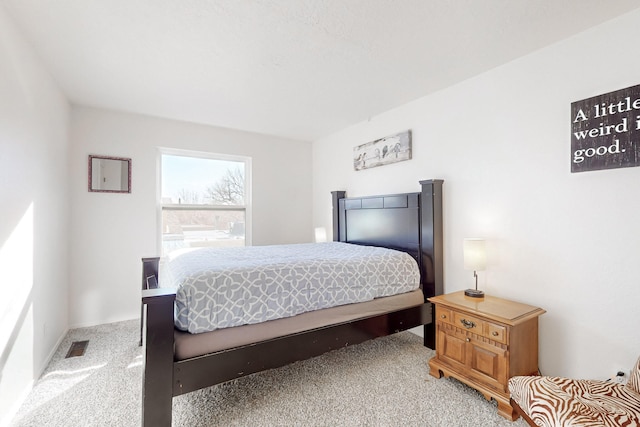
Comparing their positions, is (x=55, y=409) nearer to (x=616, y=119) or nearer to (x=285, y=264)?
(x=285, y=264)

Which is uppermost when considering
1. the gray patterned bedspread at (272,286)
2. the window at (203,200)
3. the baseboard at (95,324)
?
the window at (203,200)

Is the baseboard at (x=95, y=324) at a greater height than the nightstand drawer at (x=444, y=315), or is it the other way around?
the nightstand drawer at (x=444, y=315)

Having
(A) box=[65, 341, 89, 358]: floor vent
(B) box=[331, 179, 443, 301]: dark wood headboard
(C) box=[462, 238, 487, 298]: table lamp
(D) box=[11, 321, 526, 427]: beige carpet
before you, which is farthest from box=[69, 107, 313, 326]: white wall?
(C) box=[462, 238, 487, 298]: table lamp

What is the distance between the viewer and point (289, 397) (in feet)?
6.26

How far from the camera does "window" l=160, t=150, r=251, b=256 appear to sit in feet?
12.1

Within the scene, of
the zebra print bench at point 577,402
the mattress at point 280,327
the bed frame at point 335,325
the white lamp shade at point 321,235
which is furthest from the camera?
the white lamp shade at point 321,235

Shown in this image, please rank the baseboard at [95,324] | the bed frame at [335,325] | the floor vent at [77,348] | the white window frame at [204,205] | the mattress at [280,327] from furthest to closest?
1. the white window frame at [204,205]
2. the baseboard at [95,324]
3. the floor vent at [77,348]
4. the mattress at [280,327]
5. the bed frame at [335,325]

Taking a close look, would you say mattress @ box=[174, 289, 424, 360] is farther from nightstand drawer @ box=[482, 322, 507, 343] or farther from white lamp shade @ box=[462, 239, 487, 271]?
nightstand drawer @ box=[482, 322, 507, 343]

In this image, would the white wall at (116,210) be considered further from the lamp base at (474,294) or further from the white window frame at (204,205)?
the lamp base at (474,294)

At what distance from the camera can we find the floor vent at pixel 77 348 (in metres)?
2.50

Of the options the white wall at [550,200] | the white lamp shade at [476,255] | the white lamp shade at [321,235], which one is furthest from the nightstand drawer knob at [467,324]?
the white lamp shade at [321,235]

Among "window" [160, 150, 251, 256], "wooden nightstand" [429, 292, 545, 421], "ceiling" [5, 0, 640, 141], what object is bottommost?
"wooden nightstand" [429, 292, 545, 421]

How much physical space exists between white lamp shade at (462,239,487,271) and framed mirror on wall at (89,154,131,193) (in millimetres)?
3640

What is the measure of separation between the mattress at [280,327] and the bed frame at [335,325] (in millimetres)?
33
